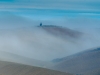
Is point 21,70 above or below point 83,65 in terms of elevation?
below

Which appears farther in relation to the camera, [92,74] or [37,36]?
[37,36]

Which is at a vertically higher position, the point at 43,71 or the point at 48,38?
the point at 48,38

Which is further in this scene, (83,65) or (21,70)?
(83,65)

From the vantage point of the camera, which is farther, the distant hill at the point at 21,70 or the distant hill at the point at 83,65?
the distant hill at the point at 83,65

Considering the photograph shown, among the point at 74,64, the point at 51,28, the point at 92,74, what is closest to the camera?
the point at 92,74

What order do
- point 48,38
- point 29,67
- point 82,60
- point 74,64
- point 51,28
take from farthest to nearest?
point 51,28
point 48,38
point 82,60
point 74,64
point 29,67

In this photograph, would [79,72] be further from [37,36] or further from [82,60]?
[37,36]

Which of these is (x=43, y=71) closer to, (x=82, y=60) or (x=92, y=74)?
(x=92, y=74)

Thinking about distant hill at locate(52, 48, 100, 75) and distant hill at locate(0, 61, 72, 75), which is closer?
distant hill at locate(0, 61, 72, 75)

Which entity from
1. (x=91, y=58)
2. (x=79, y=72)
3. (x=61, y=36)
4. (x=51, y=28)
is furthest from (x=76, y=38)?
(x=79, y=72)

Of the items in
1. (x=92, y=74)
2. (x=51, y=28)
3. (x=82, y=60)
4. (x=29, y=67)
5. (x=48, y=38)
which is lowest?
(x=92, y=74)

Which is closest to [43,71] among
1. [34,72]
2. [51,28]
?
[34,72]
